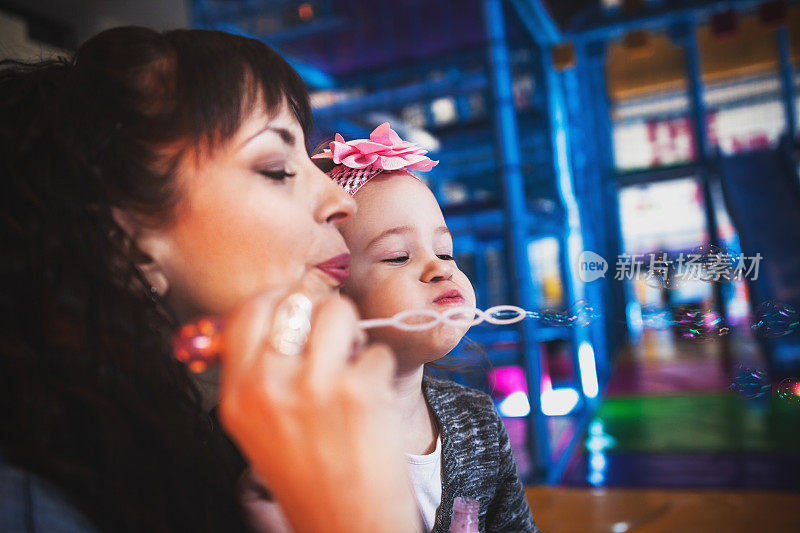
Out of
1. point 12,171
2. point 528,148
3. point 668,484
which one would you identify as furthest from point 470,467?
point 528,148

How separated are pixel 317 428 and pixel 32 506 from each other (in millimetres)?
230

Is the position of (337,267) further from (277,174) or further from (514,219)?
(514,219)

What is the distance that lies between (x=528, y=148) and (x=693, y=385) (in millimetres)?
2391

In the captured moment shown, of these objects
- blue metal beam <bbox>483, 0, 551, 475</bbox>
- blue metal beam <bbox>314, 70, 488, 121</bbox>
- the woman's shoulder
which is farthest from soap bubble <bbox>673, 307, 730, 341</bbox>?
blue metal beam <bbox>314, 70, 488, 121</bbox>

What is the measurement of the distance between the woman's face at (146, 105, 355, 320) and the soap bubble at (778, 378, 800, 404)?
63 centimetres

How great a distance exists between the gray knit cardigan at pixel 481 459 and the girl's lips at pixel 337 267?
0.31 metres

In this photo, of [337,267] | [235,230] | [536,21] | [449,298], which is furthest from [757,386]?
[536,21]

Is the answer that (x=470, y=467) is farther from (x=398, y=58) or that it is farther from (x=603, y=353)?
(x=603, y=353)

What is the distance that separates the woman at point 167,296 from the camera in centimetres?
36

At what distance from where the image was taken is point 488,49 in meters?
2.02

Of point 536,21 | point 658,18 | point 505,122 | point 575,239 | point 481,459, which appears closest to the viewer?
point 481,459

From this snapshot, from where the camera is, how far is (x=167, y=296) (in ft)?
1.65

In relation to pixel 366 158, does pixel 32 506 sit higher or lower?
lower

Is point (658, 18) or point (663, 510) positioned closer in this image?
point (663, 510)
